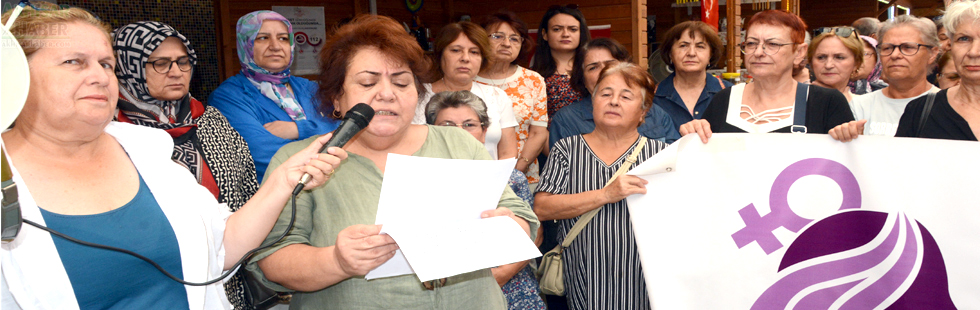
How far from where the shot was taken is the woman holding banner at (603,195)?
2.68 meters

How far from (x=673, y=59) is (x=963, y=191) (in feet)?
6.89

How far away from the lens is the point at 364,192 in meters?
1.75

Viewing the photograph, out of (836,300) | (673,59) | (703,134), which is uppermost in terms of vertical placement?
(673,59)

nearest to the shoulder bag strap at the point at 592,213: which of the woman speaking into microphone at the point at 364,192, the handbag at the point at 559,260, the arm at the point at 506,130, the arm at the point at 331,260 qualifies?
the handbag at the point at 559,260

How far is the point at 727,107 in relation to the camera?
2904 mm

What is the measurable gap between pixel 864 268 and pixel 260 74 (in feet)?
9.09

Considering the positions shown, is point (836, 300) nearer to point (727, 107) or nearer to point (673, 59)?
point (727, 107)

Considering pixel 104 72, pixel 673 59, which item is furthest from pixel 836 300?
pixel 104 72

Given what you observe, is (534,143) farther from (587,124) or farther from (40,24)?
(40,24)

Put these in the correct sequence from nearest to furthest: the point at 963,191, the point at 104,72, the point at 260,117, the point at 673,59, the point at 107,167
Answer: the point at 104,72 → the point at 107,167 → the point at 963,191 → the point at 260,117 → the point at 673,59

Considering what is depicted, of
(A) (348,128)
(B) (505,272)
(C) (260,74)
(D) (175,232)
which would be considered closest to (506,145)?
(B) (505,272)

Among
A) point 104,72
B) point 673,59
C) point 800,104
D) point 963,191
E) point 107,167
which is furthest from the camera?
point 673,59

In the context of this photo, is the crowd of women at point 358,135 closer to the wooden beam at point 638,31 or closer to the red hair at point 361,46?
the red hair at point 361,46

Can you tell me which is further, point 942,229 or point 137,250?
point 942,229
